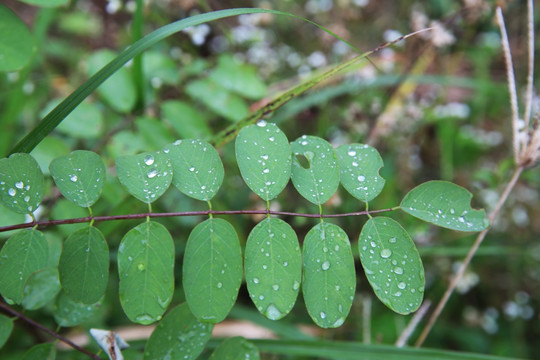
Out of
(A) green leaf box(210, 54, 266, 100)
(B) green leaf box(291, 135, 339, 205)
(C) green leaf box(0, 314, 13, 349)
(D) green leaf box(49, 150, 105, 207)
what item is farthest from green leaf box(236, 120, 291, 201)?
(A) green leaf box(210, 54, 266, 100)

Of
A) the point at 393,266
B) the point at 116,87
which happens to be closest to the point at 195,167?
the point at 393,266

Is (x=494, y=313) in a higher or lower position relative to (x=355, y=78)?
lower

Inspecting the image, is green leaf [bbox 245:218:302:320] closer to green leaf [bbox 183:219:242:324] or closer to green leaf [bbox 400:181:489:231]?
green leaf [bbox 183:219:242:324]

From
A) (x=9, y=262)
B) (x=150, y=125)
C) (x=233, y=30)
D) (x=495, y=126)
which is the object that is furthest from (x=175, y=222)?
(x=495, y=126)

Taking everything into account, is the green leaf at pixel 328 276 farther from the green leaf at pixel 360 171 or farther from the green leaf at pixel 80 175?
the green leaf at pixel 80 175

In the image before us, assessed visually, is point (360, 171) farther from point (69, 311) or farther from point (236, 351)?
point (69, 311)

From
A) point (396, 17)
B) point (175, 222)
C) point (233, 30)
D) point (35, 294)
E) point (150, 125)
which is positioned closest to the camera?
point (35, 294)

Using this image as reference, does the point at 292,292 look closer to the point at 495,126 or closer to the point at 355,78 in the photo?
the point at 355,78
